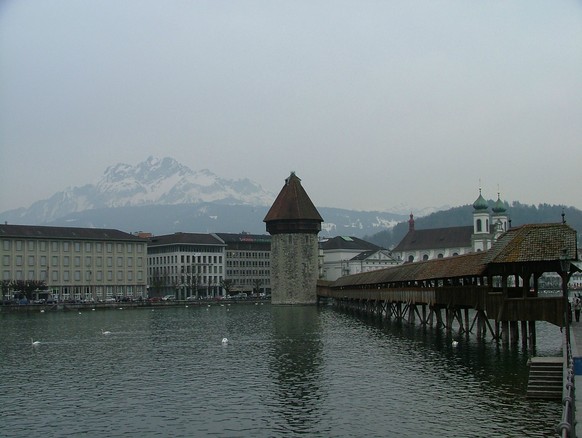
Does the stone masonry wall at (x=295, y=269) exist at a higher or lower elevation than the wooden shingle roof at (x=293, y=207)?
lower

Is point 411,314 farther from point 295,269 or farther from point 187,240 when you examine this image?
point 187,240

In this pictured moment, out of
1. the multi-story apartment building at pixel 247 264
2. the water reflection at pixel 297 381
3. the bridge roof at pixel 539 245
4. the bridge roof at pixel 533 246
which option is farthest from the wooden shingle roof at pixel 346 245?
the bridge roof at pixel 539 245

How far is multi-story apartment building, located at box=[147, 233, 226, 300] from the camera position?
425ft

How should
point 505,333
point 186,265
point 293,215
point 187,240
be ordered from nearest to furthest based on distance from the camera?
point 505,333
point 293,215
point 186,265
point 187,240

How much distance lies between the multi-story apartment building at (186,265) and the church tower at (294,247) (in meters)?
25.6

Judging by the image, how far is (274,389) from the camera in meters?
25.1

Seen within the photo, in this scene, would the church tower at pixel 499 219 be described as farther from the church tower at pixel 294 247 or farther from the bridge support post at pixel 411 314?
the bridge support post at pixel 411 314

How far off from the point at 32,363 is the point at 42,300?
7267cm

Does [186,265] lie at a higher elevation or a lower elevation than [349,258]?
Answer: lower

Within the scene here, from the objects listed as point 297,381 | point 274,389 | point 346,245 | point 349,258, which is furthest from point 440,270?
point 346,245

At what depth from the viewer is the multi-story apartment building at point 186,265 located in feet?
425

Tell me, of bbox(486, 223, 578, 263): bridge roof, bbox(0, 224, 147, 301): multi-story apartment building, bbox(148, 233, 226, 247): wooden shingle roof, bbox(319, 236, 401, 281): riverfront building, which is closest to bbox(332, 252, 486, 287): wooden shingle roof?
bbox(486, 223, 578, 263): bridge roof

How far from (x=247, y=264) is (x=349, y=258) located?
17685mm

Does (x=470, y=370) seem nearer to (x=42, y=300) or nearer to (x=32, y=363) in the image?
(x=32, y=363)
